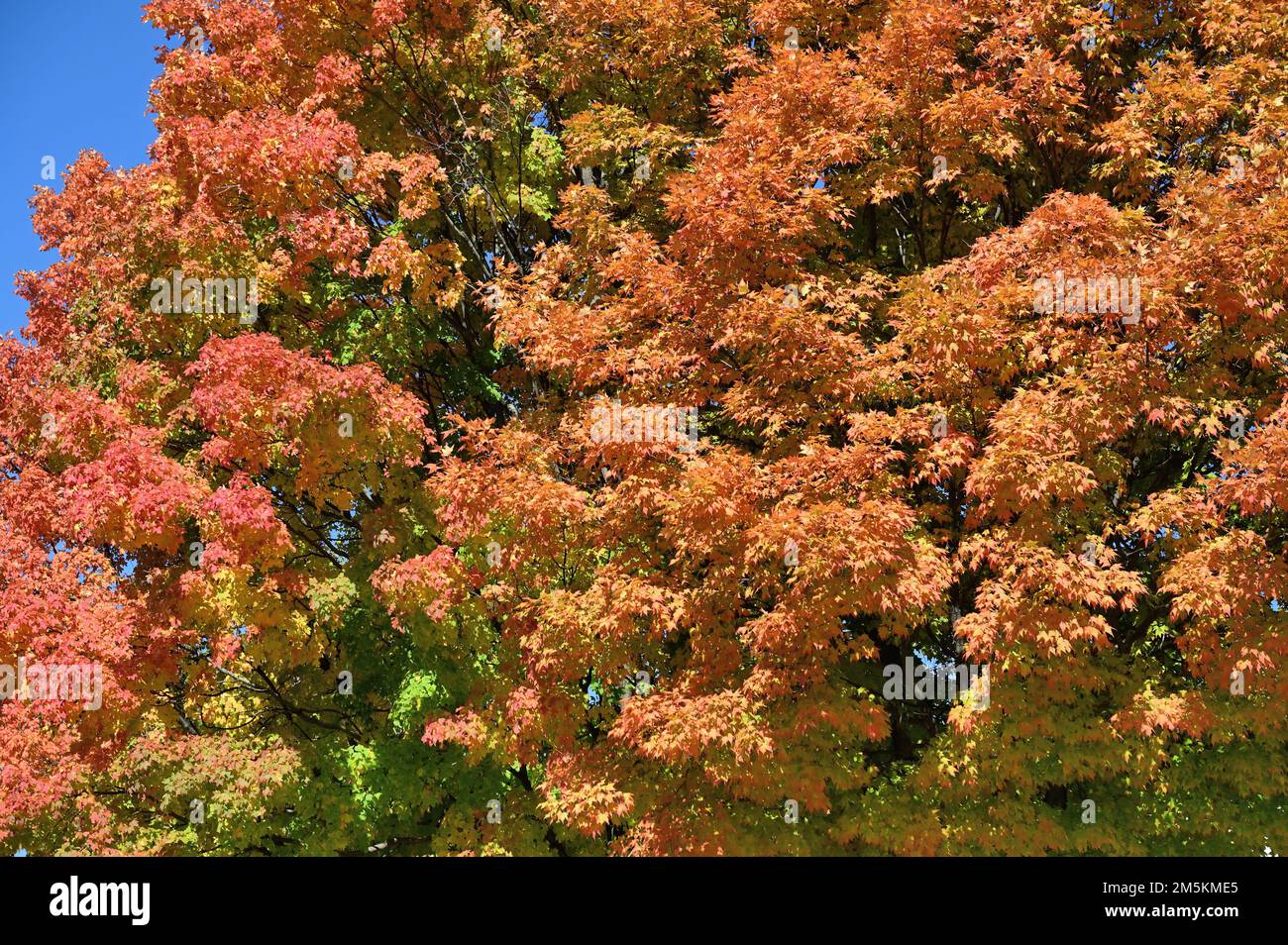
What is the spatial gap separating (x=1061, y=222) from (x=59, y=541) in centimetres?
1488

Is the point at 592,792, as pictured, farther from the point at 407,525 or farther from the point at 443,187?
the point at 443,187

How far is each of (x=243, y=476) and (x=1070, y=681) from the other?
32.7 ft

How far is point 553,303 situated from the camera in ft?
48.1

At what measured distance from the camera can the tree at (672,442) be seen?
1139 centimetres

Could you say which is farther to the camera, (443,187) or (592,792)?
(443,187)

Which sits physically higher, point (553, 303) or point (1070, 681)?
point (553, 303)

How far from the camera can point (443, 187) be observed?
18.2 metres

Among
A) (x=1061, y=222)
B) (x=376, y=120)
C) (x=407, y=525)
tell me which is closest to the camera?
(x=1061, y=222)

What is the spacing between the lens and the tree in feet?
37.4

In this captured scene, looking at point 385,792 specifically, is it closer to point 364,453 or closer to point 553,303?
point 364,453

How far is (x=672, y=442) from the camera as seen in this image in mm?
12695

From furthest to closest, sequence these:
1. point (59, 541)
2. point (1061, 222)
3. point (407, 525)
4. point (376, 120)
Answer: point (376, 120), point (59, 541), point (407, 525), point (1061, 222)
